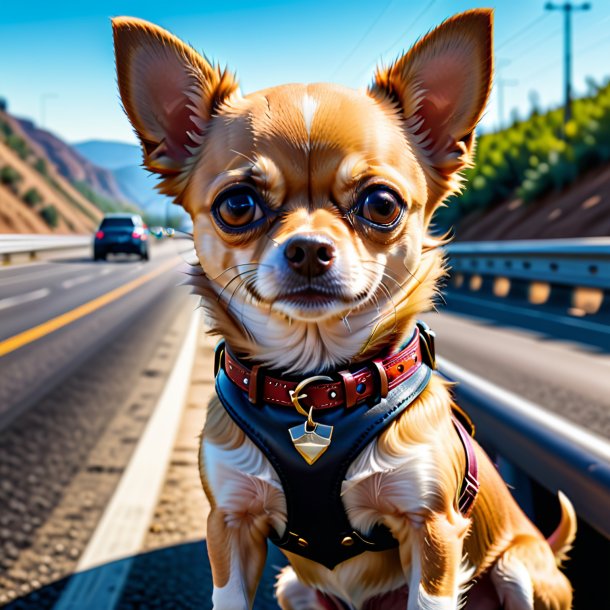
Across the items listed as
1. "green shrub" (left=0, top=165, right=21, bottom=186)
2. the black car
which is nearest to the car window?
the black car

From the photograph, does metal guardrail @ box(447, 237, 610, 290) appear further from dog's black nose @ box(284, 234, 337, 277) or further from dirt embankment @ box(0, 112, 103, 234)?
dog's black nose @ box(284, 234, 337, 277)

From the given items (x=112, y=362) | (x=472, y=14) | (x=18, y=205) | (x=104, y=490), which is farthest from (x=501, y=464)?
(x=112, y=362)

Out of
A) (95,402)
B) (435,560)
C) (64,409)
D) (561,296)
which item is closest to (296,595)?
(435,560)

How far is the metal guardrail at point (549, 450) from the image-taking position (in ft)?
5.34

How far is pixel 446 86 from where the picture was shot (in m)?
1.46

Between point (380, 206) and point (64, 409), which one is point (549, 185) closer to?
point (64, 409)

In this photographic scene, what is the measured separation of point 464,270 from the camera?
781 inches

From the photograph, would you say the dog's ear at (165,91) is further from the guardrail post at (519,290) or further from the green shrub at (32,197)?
the guardrail post at (519,290)

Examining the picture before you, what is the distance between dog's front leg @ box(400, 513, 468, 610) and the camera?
144cm

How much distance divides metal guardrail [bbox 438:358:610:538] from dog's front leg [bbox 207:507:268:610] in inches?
23.6

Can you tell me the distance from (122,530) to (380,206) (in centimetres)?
187

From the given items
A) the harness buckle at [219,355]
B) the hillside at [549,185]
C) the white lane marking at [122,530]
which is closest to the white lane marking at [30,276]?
the white lane marking at [122,530]

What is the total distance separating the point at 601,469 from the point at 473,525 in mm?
316

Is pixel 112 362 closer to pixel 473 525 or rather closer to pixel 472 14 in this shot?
pixel 473 525
